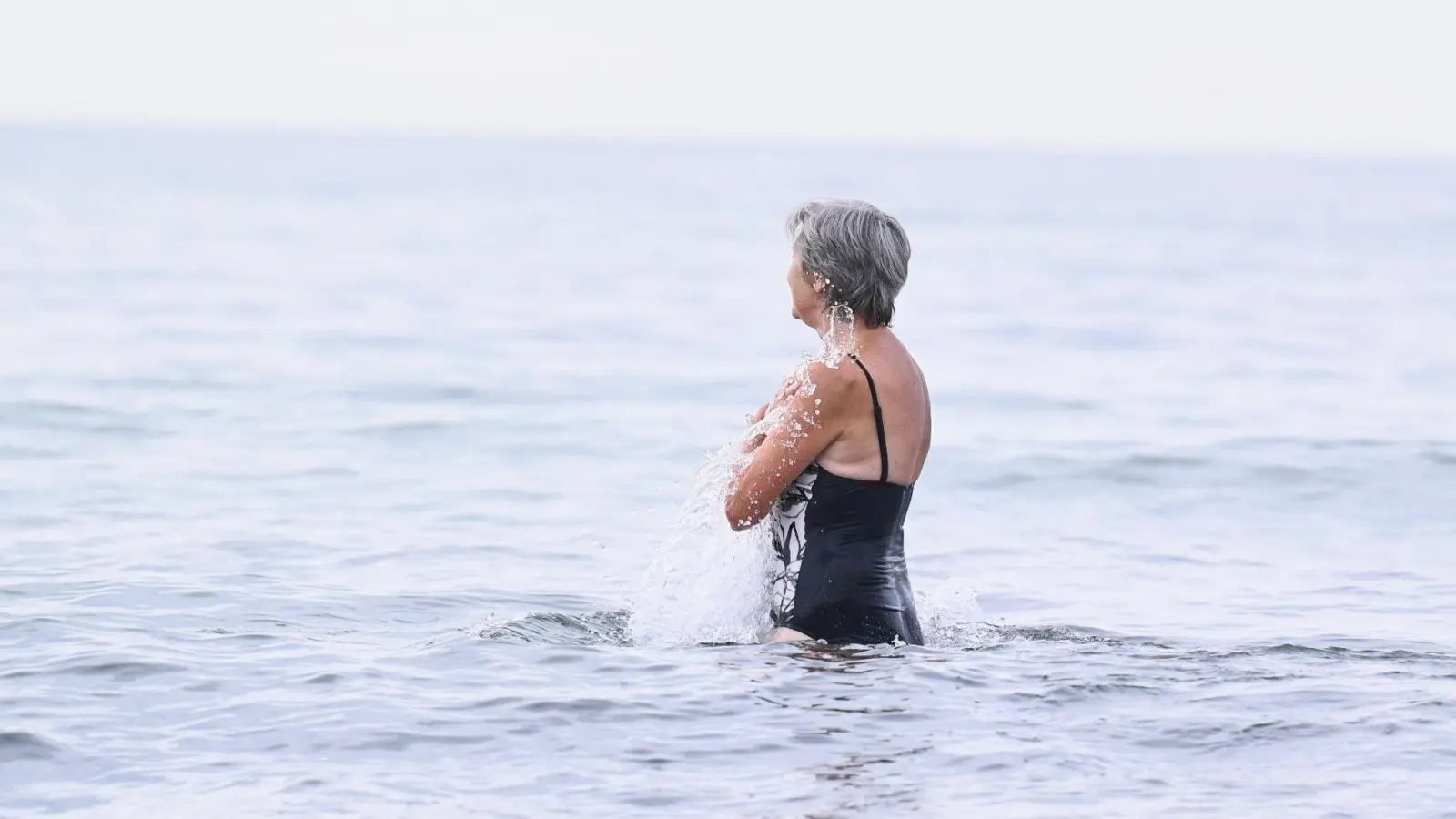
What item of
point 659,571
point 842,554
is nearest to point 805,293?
point 842,554

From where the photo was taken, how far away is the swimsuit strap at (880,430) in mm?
Result: 6340

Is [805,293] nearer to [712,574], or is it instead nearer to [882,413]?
[882,413]

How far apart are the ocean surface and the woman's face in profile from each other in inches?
40.4

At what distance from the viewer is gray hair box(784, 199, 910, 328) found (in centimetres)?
632

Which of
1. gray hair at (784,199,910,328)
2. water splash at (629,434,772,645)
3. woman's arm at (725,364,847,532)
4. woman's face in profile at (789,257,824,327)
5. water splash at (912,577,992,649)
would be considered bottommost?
water splash at (912,577,992,649)

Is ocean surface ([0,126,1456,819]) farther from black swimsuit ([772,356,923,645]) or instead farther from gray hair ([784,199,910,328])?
gray hair ([784,199,910,328])

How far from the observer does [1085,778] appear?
5.80m

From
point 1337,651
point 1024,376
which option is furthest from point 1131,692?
point 1024,376

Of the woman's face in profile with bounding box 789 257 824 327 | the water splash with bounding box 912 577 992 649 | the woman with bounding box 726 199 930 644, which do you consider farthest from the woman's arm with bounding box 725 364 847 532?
the water splash with bounding box 912 577 992 649

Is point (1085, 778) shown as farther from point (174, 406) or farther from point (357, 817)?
point (174, 406)

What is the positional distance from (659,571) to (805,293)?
357 centimetres

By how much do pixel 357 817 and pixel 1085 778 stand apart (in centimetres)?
242

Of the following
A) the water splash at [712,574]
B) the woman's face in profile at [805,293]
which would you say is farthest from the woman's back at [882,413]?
the water splash at [712,574]

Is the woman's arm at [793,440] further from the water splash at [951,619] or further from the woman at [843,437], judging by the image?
the water splash at [951,619]
